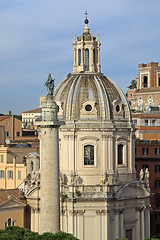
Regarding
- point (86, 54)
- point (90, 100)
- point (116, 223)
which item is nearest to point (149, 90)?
point (86, 54)

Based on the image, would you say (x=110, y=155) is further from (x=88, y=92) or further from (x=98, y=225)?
(x=98, y=225)

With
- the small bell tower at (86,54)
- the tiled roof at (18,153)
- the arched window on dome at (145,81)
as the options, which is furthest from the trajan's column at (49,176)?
the arched window on dome at (145,81)

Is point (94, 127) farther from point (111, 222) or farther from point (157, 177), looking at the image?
point (157, 177)

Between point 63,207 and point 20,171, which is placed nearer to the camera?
point 63,207

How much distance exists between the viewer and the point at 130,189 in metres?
78.8

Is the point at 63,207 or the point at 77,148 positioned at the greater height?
the point at 77,148

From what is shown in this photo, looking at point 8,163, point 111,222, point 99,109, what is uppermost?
point 99,109

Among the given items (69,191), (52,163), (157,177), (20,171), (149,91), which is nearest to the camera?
(52,163)

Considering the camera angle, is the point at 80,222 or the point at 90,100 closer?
the point at 80,222

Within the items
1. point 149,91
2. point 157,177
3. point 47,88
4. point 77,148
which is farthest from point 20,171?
point 149,91

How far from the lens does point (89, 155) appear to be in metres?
77.4

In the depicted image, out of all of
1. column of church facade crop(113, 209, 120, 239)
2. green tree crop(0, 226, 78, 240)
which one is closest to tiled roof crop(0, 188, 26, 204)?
column of church facade crop(113, 209, 120, 239)

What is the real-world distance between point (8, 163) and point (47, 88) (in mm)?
31912

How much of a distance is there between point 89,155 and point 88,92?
6438mm
